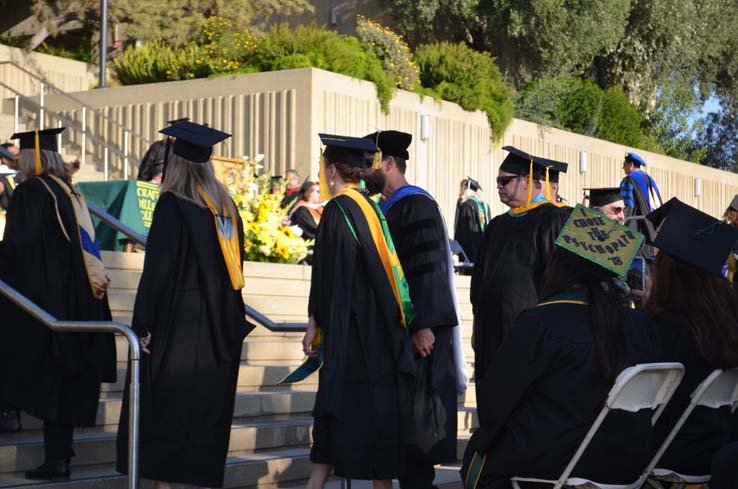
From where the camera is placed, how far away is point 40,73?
21297mm

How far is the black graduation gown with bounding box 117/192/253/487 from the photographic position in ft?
18.6

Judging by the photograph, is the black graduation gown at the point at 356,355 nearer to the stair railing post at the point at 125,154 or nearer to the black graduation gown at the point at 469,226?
the black graduation gown at the point at 469,226

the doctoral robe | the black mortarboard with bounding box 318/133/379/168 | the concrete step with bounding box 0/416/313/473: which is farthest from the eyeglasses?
the doctoral robe

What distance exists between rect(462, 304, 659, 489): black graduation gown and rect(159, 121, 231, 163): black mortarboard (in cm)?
224

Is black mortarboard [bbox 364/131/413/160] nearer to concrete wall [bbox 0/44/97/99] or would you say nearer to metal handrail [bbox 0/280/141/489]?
metal handrail [bbox 0/280/141/489]

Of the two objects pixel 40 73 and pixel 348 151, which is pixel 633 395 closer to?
pixel 348 151

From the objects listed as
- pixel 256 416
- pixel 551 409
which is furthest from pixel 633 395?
pixel 256 416

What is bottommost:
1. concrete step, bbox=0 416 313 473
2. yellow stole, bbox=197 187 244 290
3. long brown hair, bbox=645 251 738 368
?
concrete step, bbox=0 416 313 473

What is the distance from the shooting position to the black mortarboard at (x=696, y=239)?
4.66m

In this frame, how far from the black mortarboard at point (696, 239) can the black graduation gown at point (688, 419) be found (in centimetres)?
24

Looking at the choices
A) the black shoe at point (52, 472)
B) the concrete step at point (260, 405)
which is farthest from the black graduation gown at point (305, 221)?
the black shoe at point (52, 472)

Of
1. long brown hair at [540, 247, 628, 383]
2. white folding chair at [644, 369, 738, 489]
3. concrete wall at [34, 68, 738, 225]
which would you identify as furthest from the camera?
concrete wall at [34, 68, 738, 225]

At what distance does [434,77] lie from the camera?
20.8m

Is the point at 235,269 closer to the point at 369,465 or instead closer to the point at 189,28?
the point at 369,465
